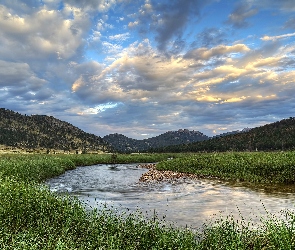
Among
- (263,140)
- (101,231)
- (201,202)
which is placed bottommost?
(201,202)

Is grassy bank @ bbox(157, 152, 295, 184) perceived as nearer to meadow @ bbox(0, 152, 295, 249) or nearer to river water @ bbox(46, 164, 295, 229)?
river water @ bbox(46, 164, 295, 229)

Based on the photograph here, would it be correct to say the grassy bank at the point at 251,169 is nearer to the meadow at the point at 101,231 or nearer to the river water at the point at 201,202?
the river water at the point at 201,202

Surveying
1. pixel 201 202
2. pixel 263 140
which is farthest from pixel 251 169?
pixel 263 140

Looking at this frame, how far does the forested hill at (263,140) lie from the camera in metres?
128

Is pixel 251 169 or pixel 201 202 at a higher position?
pixel 251 169

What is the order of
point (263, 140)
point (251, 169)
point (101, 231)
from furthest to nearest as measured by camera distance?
point (263, 140), point (251, 169), point (101, 231)

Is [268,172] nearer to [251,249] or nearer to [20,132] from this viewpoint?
[251,249]

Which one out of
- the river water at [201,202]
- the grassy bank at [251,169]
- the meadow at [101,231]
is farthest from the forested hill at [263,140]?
the meadow at [101,231]

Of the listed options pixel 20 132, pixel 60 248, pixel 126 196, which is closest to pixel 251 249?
pixel 60 248

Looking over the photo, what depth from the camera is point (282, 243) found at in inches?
314

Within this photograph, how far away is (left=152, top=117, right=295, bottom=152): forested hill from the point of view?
5022 inches

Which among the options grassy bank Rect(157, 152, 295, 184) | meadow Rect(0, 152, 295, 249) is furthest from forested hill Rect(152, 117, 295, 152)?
meadow Rect(0, 152, 295, 249)

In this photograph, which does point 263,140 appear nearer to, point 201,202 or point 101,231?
point 201,202

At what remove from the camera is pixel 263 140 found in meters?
140
